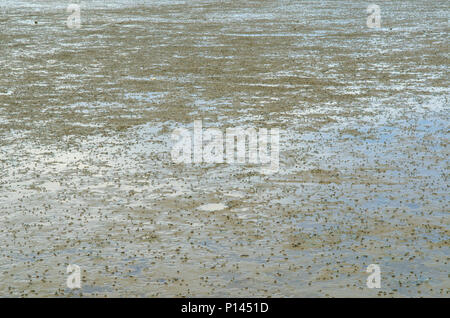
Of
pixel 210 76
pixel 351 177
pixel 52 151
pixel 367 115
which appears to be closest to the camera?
pixel 351 177

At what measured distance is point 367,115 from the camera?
18172mm

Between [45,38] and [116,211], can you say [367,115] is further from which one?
[45,38]

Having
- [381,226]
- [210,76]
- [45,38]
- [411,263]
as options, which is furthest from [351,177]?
[45,38]

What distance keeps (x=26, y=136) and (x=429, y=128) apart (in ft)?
33.8

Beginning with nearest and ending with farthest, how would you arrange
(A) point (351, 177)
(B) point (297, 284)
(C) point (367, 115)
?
1. (B) point (297, 284)
2. (A) point (351, 177)
3. (C) point (367, 115)

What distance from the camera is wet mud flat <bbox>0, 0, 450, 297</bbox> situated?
380 inches

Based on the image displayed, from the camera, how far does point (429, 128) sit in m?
16.9

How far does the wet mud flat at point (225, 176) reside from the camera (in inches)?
380

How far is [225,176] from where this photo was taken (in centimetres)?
1359

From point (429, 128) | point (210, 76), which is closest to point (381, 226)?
point (429, 128)

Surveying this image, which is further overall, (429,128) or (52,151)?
(429,128)

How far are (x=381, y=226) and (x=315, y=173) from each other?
280cm
